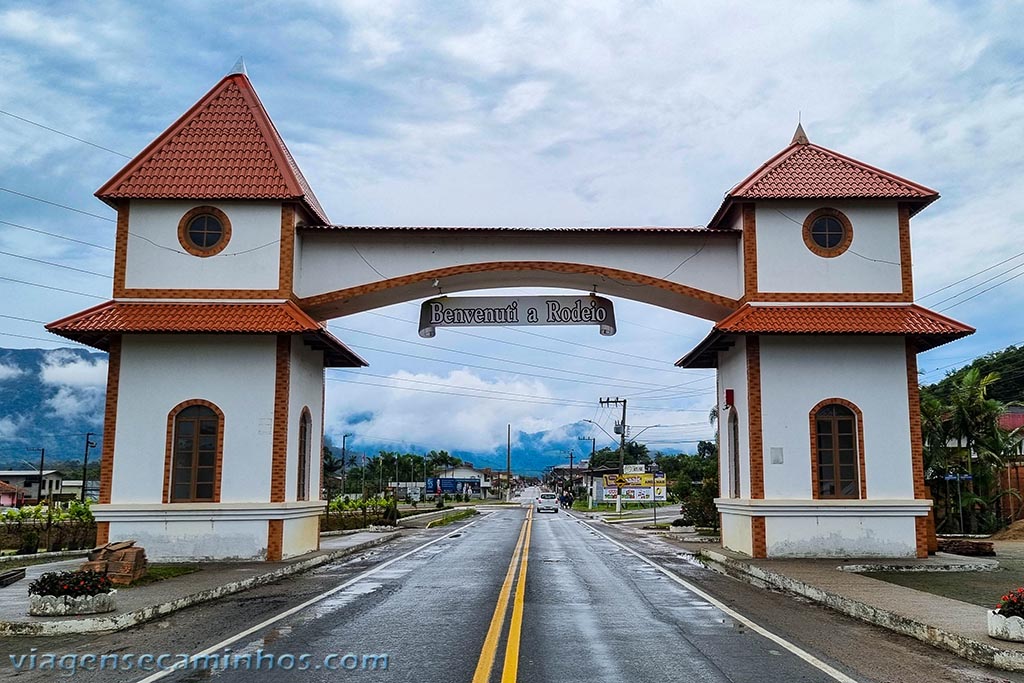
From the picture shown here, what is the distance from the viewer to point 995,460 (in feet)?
92.3

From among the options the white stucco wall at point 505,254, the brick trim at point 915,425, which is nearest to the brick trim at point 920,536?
the brick trim at point 915,425

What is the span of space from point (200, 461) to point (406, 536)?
13.5m

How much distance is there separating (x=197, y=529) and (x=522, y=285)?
989 cm

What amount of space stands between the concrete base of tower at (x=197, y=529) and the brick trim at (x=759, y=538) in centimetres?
1036

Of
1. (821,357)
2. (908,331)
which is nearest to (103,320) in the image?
(821,357)

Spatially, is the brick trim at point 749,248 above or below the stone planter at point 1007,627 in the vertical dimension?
above

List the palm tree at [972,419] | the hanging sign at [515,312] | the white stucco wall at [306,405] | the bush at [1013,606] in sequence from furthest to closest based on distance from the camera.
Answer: the palm tree at [972,419], the hanging sign at [515,312], the white stucco wall at [306,405], the bush at [1013,606]

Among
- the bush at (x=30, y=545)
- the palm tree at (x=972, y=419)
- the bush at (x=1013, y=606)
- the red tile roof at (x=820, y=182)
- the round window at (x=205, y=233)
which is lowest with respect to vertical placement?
the bush at (x=30, y=545)

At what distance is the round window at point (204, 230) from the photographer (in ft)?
66.9

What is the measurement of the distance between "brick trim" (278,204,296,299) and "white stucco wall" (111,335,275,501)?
1.29 metres

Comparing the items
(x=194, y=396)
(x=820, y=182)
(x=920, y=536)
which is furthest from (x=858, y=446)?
(x=194, y=396)

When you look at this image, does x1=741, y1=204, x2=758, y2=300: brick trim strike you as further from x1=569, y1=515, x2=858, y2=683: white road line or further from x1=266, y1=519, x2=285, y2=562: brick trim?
x1=266, y1=519, x2=285, y2=562: brick trim

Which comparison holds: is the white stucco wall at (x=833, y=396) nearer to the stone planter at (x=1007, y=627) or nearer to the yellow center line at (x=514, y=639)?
the yellow center line at (x=514, y=639)

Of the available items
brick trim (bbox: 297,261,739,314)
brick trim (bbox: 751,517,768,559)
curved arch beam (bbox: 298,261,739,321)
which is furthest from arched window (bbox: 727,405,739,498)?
brick trim (bbox: 297,261,739,314)
